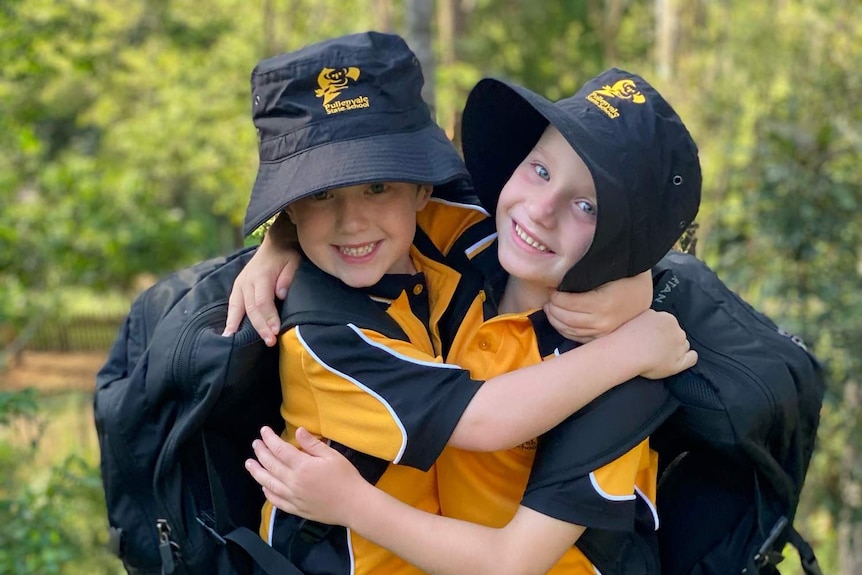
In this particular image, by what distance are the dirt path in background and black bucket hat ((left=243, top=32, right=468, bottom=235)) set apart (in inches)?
567

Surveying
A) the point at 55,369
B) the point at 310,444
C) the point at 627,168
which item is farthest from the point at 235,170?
the point at 55,369

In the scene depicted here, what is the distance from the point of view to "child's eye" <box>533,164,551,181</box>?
162cm

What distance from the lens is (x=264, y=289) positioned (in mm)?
1718

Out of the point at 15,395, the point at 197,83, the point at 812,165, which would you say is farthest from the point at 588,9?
the point at 15,395

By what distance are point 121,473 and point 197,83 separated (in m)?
8.56

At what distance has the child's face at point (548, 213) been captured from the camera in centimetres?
156

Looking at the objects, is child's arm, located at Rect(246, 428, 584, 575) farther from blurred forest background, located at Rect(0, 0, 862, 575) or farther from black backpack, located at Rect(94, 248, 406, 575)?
blurred forest background, located at Rect(0, 0, 862, 575)

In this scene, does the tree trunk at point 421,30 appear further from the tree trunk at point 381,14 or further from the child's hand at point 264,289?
the tree trunk at point 381,14

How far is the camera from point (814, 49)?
711cm

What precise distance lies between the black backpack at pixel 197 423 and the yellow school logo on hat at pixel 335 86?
Result: 0.32m

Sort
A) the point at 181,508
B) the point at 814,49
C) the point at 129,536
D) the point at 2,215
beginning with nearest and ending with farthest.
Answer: the point at 181,508, the point at 129,536, the point at 2,215, the point at 814,49

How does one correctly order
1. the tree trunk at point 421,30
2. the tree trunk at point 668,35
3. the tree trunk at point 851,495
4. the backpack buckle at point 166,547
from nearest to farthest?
the backpack buckle at point 166,547 → the tree trunk at point 851,495 → the tree trunk at point 421,30 → the tree trunk at point 668,35

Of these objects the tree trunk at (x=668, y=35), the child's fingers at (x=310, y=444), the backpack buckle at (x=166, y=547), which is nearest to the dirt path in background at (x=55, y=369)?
the tree trunk at (x=668, y=35)

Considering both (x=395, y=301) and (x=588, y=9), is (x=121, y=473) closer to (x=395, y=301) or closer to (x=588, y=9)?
(x=395, y=301)
